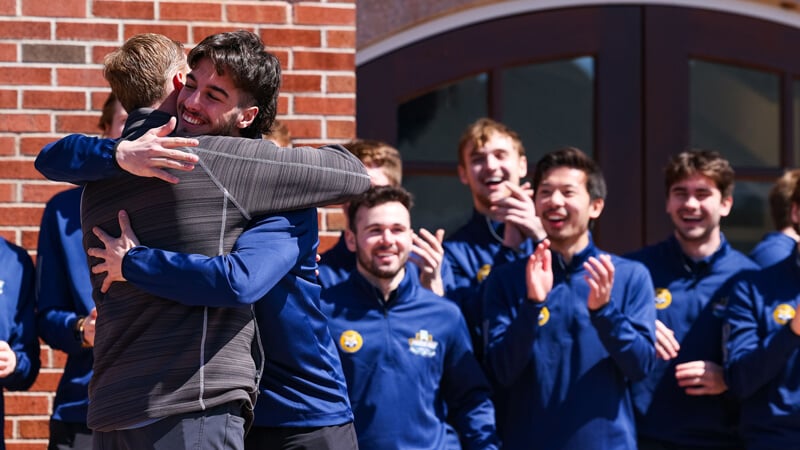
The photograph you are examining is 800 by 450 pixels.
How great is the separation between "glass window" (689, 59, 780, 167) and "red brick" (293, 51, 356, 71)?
220 centimetres

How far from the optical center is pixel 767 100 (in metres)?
6.32

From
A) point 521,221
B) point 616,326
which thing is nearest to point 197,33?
point 521,221

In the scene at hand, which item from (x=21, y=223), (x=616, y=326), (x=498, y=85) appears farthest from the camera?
(x=498, y=85)

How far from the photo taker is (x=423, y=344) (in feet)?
14.0

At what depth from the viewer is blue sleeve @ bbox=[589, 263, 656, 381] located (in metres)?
4.18

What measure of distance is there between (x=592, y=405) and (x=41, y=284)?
2.07 meters

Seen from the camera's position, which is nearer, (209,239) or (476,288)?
(209,239)

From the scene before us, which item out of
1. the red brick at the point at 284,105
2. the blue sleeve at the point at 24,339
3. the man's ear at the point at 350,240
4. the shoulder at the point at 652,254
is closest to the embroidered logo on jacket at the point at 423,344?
the man's ear at the point at 350,240

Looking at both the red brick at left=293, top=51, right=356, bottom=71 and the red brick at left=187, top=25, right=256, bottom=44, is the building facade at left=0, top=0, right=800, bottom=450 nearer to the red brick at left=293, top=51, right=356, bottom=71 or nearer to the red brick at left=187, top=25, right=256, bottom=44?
the red brick at left=293, top=51, right=356, bottom=71

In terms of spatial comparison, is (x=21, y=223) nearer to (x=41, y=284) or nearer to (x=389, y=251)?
(x=41, y=284)

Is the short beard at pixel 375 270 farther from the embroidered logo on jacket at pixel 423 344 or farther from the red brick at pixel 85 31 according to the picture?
the red brick at pixel 85 31

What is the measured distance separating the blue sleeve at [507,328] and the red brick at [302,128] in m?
1.03

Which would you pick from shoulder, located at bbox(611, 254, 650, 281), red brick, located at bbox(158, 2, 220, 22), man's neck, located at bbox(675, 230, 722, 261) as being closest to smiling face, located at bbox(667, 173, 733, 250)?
man's neck, located at bbox(675, 230, 722, 261)

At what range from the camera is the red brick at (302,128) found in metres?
4.96
